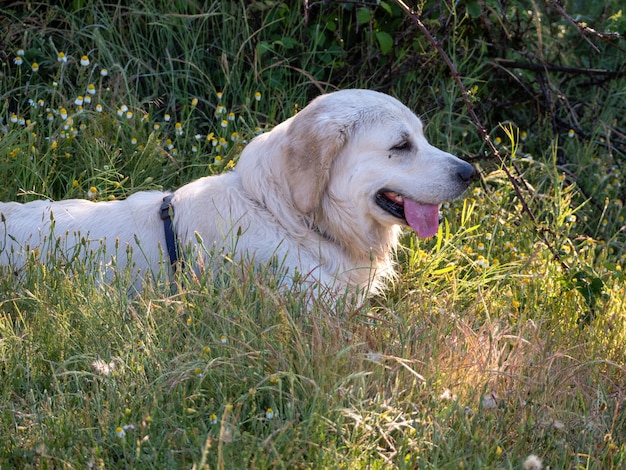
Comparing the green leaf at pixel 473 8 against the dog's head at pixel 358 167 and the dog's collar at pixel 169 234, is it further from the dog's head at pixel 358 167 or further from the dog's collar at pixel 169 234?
the dog's collar at pixel 169 234

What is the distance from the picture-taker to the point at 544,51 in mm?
6836

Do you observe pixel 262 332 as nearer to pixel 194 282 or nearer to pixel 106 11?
pixel 194 282

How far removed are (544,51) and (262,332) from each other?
463 cm

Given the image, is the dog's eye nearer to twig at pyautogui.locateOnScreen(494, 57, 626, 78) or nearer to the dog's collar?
the dog's collar

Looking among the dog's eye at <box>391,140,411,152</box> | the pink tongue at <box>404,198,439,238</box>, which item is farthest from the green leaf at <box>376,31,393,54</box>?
the pink tongue at <box>404,198,439,238</box>

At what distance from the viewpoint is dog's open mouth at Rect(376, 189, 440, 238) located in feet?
13.4

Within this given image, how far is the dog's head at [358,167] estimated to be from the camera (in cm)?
396

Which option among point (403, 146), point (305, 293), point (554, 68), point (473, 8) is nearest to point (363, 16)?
point (473, 8)

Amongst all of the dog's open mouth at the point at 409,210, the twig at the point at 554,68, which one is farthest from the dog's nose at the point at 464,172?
the twig at the point at 554,68

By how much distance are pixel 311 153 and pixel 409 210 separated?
1.76 feet

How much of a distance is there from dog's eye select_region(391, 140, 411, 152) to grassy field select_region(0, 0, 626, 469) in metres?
0.67

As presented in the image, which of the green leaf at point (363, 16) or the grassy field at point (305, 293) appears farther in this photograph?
the green leaf at point (363, 16)

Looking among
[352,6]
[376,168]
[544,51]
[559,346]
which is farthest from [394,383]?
[544,51]

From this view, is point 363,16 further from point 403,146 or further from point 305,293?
point 305,293
